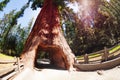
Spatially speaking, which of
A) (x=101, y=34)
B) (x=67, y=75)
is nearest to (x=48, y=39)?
(x=67, y=75)

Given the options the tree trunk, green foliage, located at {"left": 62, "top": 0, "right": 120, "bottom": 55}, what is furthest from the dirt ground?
green foliage, located at {"left": 62, "top": 0, "right": 120, "bottom": 55}

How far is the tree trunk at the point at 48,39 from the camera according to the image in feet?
66.2

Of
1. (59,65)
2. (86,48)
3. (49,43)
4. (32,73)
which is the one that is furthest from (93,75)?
(86,48)

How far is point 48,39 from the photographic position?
69.3 feet

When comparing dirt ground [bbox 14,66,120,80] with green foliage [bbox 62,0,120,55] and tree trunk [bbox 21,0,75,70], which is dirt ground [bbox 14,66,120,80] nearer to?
tree trunk [bbox 21,0,75,70]

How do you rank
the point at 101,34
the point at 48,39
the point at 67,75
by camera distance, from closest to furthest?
the point at 67,75 < the point at 48,39 < the point at 101,34

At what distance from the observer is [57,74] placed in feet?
58.5

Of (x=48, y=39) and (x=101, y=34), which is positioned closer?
(x=48, y=39)

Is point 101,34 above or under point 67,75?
above

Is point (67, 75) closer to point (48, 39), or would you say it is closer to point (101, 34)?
point (48, 39)

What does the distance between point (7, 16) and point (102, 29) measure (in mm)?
20467

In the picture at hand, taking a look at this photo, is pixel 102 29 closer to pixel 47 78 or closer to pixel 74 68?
pixel 74 68

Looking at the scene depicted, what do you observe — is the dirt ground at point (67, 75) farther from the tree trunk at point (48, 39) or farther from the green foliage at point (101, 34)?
the green foliage at point (101, 34)

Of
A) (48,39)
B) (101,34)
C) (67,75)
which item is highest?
(101,34)
